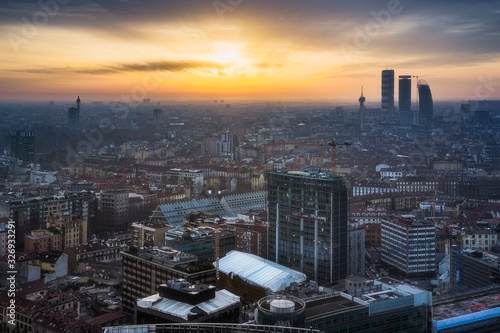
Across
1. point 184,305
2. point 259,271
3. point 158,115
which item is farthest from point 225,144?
point 184,305

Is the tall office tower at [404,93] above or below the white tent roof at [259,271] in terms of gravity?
above

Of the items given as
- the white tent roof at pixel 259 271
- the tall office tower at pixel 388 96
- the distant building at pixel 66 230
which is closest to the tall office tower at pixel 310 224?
the white tent roof at pixel 259 271

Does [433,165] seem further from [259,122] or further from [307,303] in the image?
[307,303]

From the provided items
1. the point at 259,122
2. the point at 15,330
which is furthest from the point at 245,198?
the point at 259,122

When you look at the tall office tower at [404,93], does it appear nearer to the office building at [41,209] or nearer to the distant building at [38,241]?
the office building at [41,209]

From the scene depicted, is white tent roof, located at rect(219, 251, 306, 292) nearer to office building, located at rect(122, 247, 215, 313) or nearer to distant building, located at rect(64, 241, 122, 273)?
office building, located at rect(122, 247, 215, 313)

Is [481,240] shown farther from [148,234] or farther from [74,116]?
[74,116]
